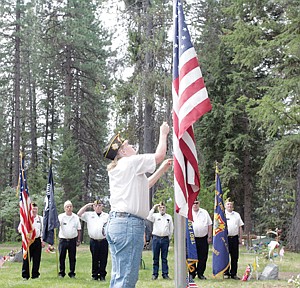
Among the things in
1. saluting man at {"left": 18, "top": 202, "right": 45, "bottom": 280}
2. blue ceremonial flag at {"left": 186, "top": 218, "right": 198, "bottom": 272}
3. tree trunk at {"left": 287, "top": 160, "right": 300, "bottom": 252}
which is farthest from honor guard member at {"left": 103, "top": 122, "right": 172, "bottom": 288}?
tree trunk at {"left": 287, "top": 160, "right": 300, "bottom": 252}

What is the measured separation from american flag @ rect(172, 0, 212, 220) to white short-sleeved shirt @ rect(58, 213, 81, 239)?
6775mm

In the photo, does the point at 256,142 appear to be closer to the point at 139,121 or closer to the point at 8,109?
the point at 139,121

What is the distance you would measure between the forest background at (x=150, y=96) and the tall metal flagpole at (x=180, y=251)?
950 cm

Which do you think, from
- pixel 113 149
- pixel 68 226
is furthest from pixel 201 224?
pixel 113 149

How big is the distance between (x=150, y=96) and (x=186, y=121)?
44.9ft

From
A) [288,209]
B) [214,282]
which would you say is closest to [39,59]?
[288,209]

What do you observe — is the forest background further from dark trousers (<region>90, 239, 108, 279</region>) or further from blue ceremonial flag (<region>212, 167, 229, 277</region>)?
dark trousers (<region>90, 239, 108, 279</region>)

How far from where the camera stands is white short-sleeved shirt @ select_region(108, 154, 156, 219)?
453cm

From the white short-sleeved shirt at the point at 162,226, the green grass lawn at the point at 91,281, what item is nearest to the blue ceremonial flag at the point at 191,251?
the green grass lawn at the point at 91,281

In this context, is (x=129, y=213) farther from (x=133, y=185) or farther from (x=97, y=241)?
(x=97, y=241)

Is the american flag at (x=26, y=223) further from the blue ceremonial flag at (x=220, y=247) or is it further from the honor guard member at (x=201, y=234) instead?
the blue ceremonial flag at (x=220, y=247)

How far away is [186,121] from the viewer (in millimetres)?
4871

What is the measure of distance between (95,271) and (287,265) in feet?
19.0

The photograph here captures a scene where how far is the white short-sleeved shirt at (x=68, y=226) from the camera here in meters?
11.3
